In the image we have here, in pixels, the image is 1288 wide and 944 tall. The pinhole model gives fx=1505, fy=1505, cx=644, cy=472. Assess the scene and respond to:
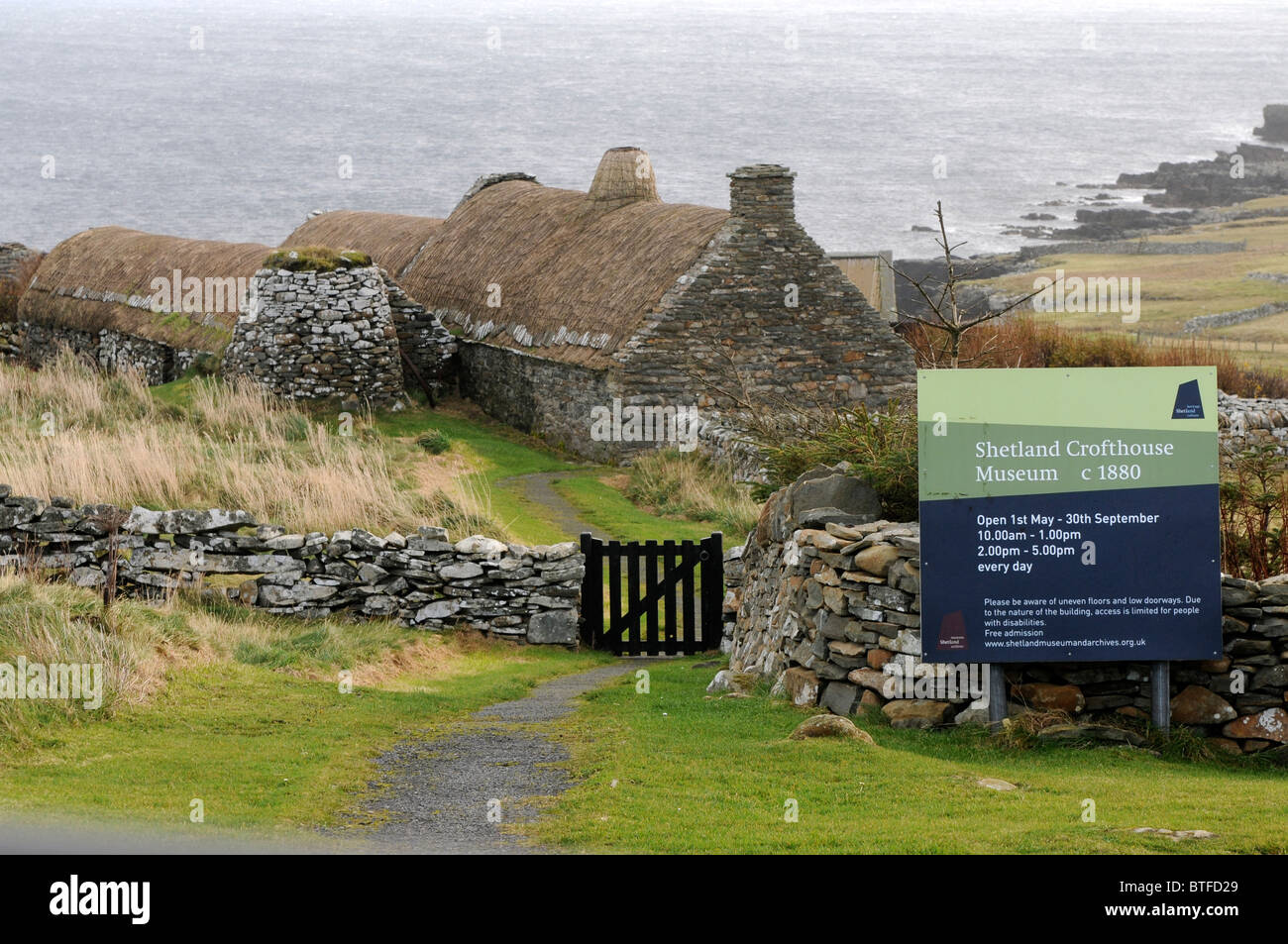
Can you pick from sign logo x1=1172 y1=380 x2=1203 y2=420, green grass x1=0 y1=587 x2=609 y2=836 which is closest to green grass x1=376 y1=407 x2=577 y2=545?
green grass x1=0 y1=587 x2=609 y2=836

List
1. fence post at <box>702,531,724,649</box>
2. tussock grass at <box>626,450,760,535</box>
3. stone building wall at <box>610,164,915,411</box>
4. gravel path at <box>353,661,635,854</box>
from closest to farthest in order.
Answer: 1. gravel path at <box>353,661,635,854</box>
2. fence post at <box>702,531,724,649</box>
3. tussock grass at <box>626,450,760,535</box>
4. stone building wall at <box>610,164,915,411</box>

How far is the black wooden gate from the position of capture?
17.2 metres

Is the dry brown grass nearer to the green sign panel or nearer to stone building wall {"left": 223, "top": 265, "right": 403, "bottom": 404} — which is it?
stone building wall {"left": 223, "top": 265, "right": 403, "bottom": 404}

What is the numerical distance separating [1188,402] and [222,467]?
12410 mm

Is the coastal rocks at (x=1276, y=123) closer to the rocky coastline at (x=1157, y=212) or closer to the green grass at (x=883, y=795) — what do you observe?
the rocky coastline at (x=1157, y=212)

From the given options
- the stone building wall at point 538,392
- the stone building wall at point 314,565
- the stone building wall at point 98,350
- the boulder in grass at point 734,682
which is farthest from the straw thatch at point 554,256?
the boulder in grass at point 734,682

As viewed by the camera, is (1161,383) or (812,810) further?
(1161,383)

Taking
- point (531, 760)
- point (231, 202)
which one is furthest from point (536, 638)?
point (231, 202)

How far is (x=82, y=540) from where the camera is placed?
1636 centimetres

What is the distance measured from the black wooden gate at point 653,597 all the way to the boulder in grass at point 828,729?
632 centimetres

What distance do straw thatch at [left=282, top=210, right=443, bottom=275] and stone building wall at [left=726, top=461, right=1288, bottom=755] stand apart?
2716cm

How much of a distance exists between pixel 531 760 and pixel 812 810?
A: 2.76 m

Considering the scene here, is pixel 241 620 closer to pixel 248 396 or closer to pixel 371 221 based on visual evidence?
pixel 248 396

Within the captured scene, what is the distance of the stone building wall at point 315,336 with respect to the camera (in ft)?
95.6
